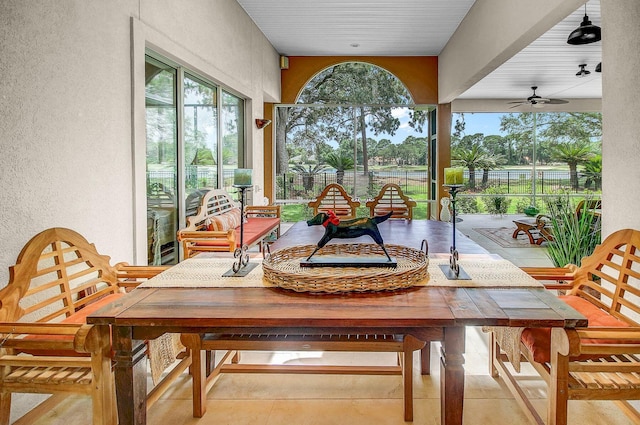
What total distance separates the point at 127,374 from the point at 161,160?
2.43m

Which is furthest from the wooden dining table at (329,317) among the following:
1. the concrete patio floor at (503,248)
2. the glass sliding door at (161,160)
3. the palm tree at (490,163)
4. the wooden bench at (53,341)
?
the palm tree at (490,163)

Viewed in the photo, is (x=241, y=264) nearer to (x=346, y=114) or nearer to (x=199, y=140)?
(x=199, y=140)

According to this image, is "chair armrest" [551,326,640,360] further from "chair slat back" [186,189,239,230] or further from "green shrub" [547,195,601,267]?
"chair slat back" [186,189,239,230]

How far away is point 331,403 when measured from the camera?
2.09m

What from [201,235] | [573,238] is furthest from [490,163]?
[201,235]

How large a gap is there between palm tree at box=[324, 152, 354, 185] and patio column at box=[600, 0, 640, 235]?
5325 millimetres

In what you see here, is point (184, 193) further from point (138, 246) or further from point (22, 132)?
point (22, 132)

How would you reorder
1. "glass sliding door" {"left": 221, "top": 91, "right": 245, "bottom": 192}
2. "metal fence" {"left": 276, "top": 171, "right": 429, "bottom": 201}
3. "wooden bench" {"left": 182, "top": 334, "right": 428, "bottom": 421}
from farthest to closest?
1. "metal fence" {"left": 276, "top": 171, "right": 429, "bottom": 201}
2. "glass sliding door" {"left": 221, "top": 91, "right": 245, "bottom": 192}
3. "wooden bench" {"left": 182, "top": 334, "right": 428, "bottom": 421}

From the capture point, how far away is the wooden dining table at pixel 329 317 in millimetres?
1318

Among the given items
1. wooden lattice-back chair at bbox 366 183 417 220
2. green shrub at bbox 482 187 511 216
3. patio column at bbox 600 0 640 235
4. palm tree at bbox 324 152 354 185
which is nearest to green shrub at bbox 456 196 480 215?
green shrub at bbox 482 187 511 216

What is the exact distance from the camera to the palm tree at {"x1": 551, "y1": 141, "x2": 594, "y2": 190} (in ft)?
31.0

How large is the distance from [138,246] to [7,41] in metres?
1.44

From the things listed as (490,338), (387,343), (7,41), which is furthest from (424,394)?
(7,41)

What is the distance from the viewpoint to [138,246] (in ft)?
9.66
